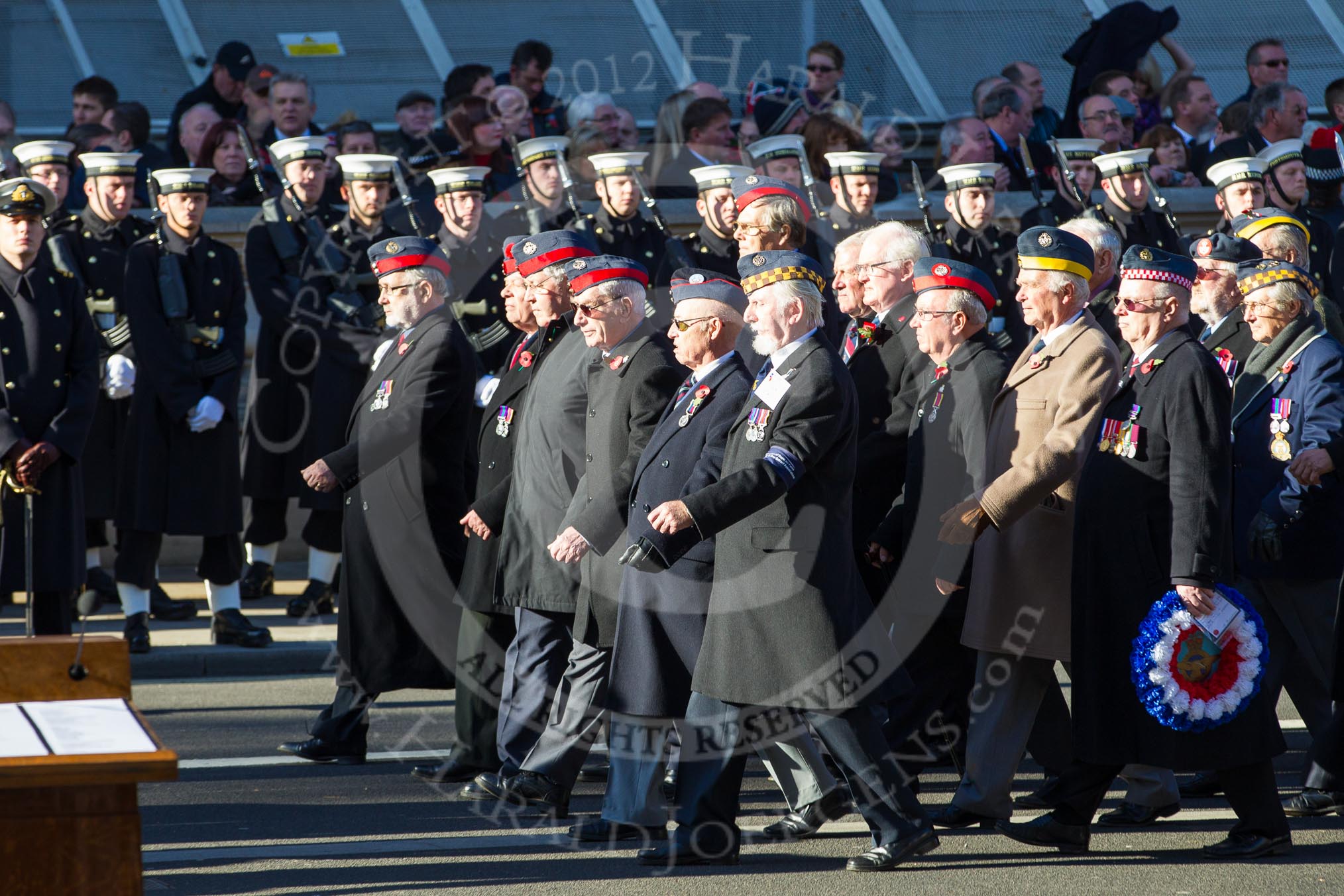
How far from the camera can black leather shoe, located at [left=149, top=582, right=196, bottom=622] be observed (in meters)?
10.3

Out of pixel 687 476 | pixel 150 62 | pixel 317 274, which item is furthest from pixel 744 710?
pixel 150 62

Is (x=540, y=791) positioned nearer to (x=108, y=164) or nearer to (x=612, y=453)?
(x=612, y=453)

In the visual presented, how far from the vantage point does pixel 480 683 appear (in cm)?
726

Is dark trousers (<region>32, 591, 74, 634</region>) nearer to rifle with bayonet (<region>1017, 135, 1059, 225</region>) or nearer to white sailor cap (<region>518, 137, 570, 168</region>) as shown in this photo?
white sailor cap (<region>518, 137, 570, 168</region>)

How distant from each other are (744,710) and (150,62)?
32.7 ft

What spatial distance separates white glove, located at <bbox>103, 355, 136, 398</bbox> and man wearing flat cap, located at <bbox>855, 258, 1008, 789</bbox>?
4568 mm

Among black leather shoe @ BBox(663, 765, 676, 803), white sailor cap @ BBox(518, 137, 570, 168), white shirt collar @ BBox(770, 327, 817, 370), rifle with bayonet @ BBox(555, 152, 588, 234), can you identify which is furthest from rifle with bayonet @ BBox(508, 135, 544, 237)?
white shirt collar @ BBox(770, 327, 817, 370)

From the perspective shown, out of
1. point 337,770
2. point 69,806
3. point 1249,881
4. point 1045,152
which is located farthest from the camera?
point 1045,152

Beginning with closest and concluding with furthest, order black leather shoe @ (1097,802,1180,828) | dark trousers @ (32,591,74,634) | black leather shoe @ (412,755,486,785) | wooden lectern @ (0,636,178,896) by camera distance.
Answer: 1. wooden lectern @ (0,636,178,896)
2. black leather shoe @ (1097,802,1180,828)
3. black leather shoe @ (412,755,486,785)
4. dark trousers @ (32,591,74,634)

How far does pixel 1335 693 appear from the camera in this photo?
21.7 ft

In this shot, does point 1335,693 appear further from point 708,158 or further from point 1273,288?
point 708,158

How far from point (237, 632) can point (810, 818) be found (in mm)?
4082

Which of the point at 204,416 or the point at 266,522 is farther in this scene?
the point at 266,522

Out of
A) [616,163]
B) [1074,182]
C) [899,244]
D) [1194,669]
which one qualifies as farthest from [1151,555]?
[1074,182]
